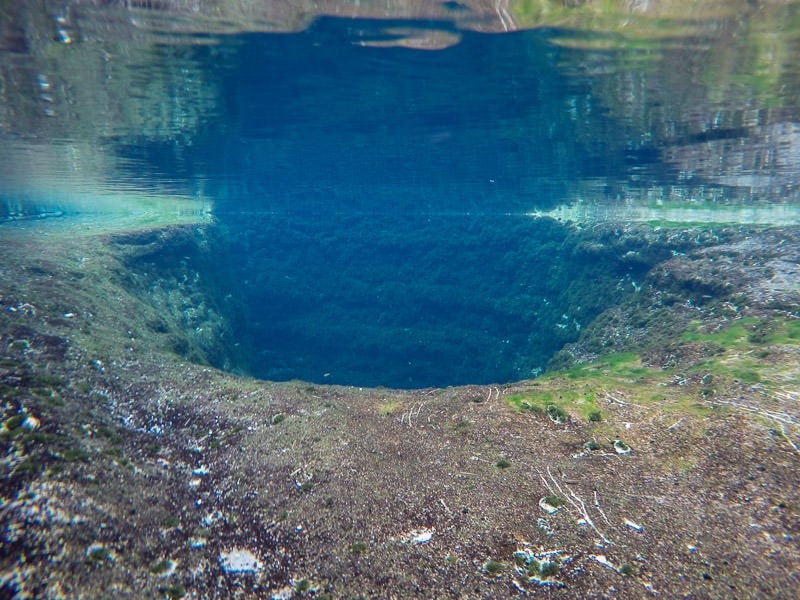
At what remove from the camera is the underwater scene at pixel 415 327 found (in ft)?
17.9

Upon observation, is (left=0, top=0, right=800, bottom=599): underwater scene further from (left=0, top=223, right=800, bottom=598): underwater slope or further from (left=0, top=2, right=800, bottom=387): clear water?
(left=0, top=2, right=800, bottom=387): clear water

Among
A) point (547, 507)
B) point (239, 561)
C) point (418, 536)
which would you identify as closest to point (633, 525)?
point (547, 507)

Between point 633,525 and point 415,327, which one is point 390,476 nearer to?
point 633,525

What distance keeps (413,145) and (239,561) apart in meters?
22.2

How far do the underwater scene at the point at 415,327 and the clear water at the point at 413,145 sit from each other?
0.18 metres

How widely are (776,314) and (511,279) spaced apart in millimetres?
17875

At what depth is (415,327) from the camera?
2931 cm

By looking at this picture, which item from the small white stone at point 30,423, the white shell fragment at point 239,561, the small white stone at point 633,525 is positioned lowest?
the small white stone at point 633,525

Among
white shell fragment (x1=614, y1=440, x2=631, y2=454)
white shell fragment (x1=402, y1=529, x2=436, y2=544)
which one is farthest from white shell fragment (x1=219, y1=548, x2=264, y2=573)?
white shell fragment (x1=614, y1=440, x2=631, y2=454)

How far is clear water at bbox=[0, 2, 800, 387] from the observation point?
12.0 m

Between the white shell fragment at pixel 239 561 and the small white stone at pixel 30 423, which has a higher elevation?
the small white stone at pixel 30 423

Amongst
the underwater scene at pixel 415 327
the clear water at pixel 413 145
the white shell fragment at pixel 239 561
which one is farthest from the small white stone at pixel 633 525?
the clear water at pixel 413 145

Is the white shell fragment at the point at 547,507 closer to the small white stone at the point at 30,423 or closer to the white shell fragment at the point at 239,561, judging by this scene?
the white shell fragment at the point at 239,561

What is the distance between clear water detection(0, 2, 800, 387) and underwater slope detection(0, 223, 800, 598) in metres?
8.41
